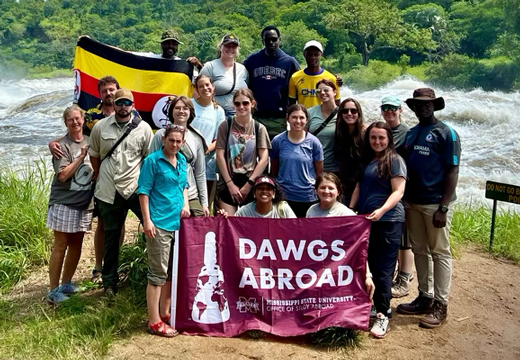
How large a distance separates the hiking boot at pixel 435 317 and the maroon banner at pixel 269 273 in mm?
733

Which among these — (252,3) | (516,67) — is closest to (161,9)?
(252,3)

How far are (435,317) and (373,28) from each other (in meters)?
64.1

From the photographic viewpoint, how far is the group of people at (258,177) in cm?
448

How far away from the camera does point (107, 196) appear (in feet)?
15.5

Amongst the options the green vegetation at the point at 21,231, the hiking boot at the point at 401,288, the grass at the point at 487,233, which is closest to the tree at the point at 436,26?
the grass at the point at 487,233

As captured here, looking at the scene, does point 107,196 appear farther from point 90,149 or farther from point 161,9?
point 161,9

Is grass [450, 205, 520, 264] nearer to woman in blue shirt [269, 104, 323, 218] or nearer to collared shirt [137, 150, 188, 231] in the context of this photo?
woman in blue shirt [269, 104, 323, 218]

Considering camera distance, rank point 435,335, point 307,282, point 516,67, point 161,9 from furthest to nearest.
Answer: point 161,9
point 516,67
point 435,335
point 307,282

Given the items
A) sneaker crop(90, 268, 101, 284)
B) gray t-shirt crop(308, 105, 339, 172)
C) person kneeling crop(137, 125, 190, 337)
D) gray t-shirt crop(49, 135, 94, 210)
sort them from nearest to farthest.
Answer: person kneeling crop(137, 125, 190, 337), gray t-shirt crop(49, 135, 94, 210), gray t-shirt crop(308, 105, 339, 172), sneaker crop(90, 268, 101, 284)

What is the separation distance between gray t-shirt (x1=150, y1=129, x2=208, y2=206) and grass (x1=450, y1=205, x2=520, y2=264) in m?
4.06

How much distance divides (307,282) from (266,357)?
0.69 m

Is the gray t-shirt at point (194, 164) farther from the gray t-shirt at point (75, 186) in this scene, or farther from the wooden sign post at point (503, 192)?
the wooden sign post at point (503, 192)

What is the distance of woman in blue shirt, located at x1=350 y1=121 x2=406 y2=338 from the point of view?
453 centimetres

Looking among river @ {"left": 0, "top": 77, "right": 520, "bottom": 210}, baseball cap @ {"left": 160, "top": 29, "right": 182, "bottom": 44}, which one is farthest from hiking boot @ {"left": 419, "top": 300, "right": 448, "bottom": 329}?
river @ {"left": 0, "top": 77, "right": 520, "bottom": 210}
